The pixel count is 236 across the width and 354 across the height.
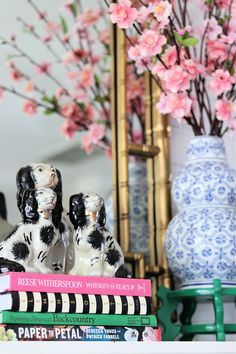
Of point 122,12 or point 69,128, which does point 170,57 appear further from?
point 69,128

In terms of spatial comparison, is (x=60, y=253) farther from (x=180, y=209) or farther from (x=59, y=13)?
(x=59, y=13)

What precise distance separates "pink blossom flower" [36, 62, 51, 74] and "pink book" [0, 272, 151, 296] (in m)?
0.57

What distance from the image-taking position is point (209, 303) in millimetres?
1693

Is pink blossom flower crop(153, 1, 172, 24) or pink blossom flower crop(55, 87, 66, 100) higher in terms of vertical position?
pink blossom flower crop(153, 1, 172, 24)

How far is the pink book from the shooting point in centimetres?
120

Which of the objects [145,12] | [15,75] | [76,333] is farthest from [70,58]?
[76,333]

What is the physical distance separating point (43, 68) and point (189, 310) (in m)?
0.60

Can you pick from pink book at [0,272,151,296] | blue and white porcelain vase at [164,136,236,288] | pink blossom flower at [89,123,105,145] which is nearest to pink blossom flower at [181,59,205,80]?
blue and white porcelain vase at [164,136,236,288]

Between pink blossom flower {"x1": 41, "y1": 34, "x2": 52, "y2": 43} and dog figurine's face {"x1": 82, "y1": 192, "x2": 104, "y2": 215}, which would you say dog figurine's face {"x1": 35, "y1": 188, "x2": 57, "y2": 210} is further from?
pink blossom flower {"x1": 41, "y1": 34, "x2": 52, "y2": 43}

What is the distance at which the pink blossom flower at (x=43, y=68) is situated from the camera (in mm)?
1663

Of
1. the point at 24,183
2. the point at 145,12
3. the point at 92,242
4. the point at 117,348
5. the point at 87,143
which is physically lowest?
the point at 117,348

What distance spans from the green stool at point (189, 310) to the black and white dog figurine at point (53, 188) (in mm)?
290

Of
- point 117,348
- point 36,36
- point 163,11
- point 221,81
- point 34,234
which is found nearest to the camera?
point 117,348

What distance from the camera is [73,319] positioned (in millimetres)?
1222
